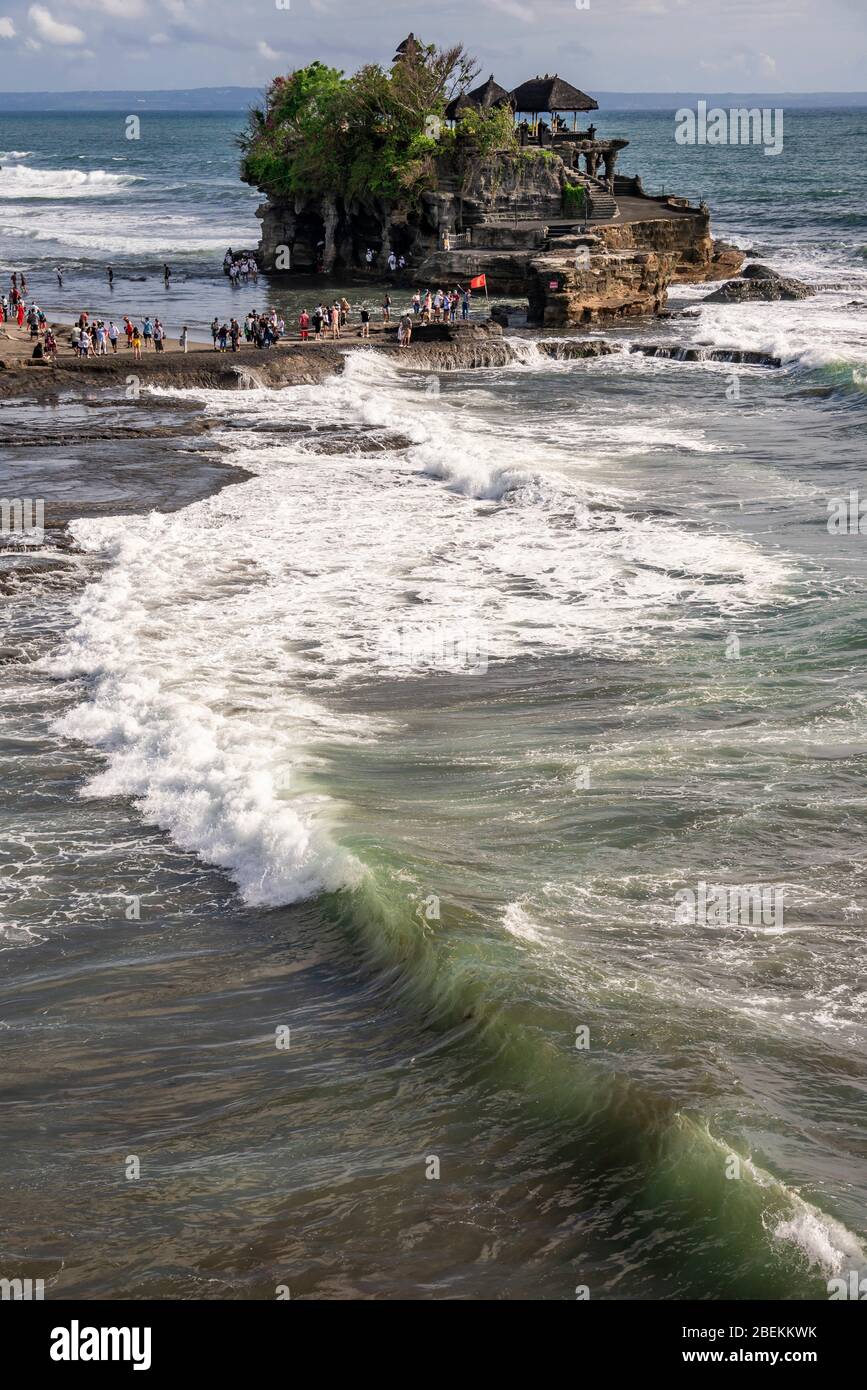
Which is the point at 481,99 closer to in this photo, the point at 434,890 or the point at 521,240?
the point at 521,240

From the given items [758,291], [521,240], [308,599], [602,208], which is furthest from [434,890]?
[602,208]

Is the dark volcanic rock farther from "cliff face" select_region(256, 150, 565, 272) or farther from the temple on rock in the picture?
"cliff face" select_region(256, 150, 565, 272)

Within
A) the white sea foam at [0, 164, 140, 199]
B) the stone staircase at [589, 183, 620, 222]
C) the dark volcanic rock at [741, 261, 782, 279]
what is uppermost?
the white sea foam at [0, 164, 140, 199]

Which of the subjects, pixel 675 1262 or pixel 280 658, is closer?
pixel 675 1262

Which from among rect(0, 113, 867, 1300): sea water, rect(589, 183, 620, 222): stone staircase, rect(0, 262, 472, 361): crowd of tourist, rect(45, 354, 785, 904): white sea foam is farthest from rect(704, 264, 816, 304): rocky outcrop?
rect(0, 113, 867, 1300): sea water

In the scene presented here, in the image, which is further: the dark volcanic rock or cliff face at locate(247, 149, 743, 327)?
the dark volcanic rock

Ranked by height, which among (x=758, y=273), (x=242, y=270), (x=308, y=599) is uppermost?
(x=242, y=270)

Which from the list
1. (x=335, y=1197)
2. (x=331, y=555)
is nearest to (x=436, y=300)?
(x=331, y=555)

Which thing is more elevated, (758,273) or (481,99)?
(481,99)

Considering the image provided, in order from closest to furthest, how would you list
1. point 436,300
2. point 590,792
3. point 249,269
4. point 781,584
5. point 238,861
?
point 238,861 < point 590,792 < point 781,584 < point 436,300 < point 249,269

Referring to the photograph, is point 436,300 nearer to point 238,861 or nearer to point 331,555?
point 331,555

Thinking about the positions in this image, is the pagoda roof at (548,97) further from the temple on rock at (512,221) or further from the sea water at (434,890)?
the sea water at (434,890)
